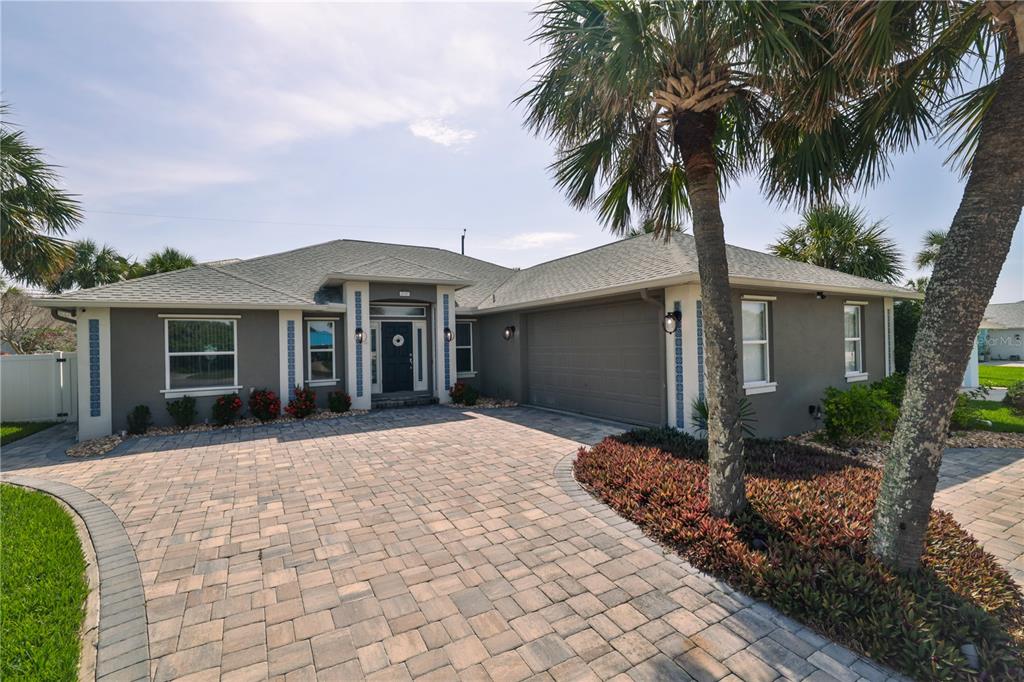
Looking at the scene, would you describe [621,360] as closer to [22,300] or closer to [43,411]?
[43,411]

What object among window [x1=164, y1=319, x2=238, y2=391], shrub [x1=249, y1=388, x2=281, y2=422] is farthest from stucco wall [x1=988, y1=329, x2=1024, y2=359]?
window [x1=164, y1=319, x2=238, y2=391]

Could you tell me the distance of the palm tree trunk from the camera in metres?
2.99

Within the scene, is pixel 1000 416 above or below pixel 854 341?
below

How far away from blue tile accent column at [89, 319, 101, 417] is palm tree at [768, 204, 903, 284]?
1916cm

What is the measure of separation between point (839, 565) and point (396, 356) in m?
12.0

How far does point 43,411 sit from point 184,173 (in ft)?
23.8

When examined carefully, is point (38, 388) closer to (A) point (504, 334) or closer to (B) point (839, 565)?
(A) point (504, 334)

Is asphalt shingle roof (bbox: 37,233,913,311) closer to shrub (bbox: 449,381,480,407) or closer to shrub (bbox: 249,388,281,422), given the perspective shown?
shrub (bbox: 249,388,281,422)

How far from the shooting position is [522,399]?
42.6ft

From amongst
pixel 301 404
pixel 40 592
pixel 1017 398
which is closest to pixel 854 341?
pixel 1017 398

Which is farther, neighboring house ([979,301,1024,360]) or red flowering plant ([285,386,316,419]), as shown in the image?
neighboring house ([979,301,1024,360])

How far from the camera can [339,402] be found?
1148 cm

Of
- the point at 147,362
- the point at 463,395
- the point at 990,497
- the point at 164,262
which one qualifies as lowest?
the point at 990,497

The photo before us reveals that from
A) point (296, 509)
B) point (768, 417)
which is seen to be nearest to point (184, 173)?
point (296, 509)
